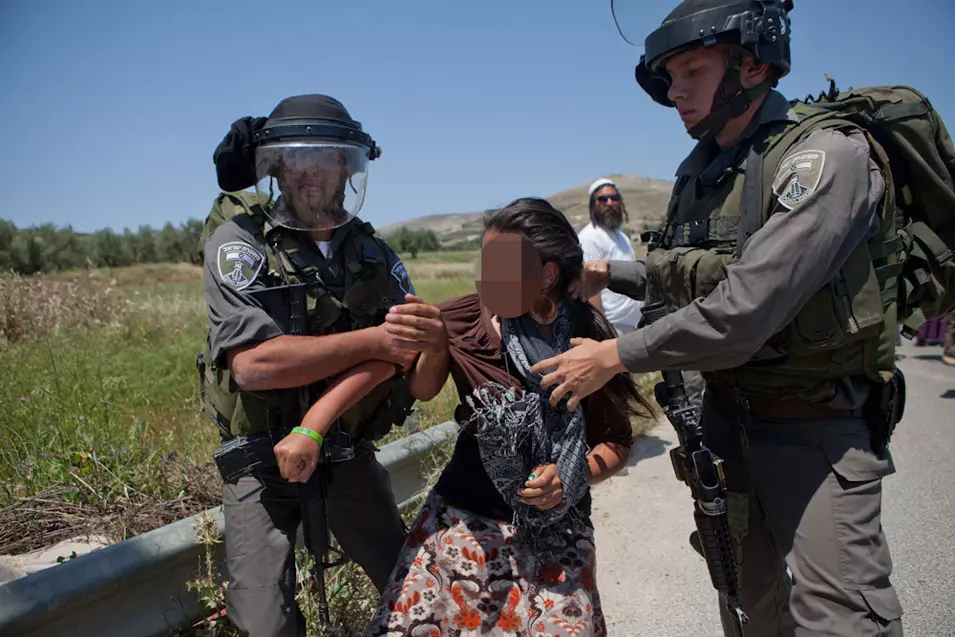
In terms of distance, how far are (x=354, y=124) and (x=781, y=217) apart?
1.53 metres

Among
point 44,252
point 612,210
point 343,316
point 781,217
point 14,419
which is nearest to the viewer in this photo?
point 781,217

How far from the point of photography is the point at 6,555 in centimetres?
307

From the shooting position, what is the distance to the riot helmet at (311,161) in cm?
251

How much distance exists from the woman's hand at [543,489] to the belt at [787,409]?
2.72ft

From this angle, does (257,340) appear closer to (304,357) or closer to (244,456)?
(304,357)

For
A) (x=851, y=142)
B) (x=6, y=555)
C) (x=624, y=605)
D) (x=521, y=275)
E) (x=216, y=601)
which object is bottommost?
(x=624, y=605)

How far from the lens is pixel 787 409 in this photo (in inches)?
97.3

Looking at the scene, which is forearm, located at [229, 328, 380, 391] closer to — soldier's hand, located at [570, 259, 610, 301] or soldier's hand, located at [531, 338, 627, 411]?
soldier's hand, located at [531, 338, 627, 411]

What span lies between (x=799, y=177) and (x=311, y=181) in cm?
168

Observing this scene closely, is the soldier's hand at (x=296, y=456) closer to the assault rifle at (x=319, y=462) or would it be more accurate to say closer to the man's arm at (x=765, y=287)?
the assault rifle at (x=319, y=462)

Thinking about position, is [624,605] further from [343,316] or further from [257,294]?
[257,294]

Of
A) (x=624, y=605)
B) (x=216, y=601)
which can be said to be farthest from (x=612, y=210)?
(x=216, y=601)

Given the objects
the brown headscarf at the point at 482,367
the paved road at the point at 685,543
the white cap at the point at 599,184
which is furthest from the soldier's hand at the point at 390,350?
the white cap at the point at 599,184

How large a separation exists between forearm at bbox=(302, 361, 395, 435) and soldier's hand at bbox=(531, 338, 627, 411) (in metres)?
0.62
